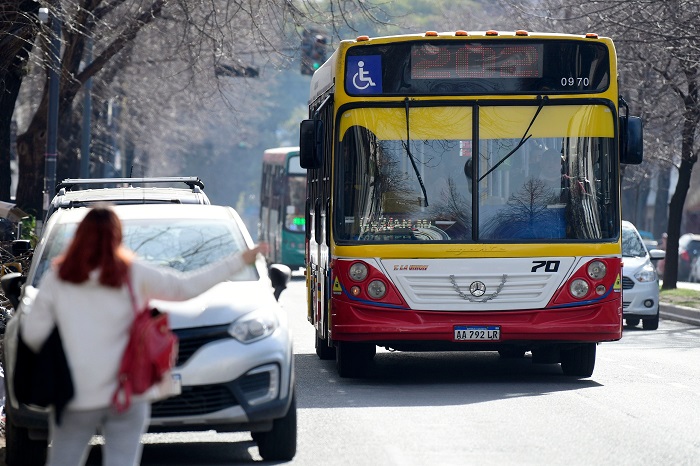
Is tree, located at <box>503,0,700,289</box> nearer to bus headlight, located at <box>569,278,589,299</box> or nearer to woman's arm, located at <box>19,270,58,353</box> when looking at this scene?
bus headlight, located at <box>569,278,589,299</box>

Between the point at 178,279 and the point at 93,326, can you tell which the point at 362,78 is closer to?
the point at 178,279

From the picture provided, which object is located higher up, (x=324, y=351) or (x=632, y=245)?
(x=632, y=245)

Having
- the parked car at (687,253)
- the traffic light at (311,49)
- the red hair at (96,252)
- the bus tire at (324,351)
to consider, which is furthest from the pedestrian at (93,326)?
the parked car at (687,253)

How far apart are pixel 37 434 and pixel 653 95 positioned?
23.4 meters

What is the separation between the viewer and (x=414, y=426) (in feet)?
35.1

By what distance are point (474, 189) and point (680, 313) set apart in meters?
13.8

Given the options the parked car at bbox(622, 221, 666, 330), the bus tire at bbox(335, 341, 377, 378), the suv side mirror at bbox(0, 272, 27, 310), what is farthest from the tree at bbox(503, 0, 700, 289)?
the suv side mirror at bbox(0, 272, 27, 310)

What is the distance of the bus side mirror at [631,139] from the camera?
42.9ft

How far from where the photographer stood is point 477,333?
1312cm

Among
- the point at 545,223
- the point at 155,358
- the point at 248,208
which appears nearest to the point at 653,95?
the point at 545,223

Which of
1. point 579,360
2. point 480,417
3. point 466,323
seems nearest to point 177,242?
point 480,417

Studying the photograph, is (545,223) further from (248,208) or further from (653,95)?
(248,208)

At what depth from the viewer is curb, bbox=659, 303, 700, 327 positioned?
82.4 ft

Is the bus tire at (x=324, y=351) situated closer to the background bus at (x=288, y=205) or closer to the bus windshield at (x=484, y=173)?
the bus windshield at (x=484, y=173)
